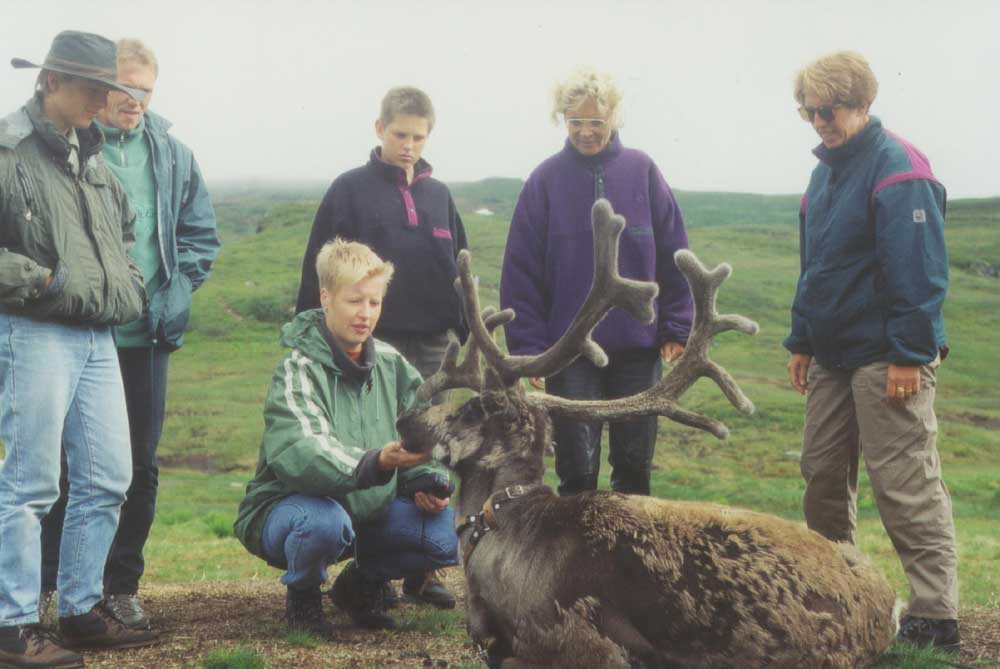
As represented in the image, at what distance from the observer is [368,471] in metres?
5.67

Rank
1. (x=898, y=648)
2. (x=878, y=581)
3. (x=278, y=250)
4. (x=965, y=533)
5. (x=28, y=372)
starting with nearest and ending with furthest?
(x=878, y=581) < (x=28, y=372) < (x=898, y=648) < (x=965, y=533) < (x=278, y=250)

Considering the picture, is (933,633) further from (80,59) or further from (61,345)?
(80,59)

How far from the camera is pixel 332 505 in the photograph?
596cm

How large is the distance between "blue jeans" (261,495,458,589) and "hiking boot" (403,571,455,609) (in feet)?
2.06

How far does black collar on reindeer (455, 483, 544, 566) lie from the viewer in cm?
523

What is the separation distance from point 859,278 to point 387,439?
2840 mm

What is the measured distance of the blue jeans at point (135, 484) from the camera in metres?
6.54

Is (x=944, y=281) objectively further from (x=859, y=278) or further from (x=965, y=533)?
(x=965, y=533)

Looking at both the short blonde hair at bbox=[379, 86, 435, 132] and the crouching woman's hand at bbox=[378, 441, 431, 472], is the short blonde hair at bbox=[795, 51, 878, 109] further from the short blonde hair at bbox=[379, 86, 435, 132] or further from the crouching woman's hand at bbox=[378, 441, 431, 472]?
the crouching woman's hand at bbox=[378, 441, 431, 472]

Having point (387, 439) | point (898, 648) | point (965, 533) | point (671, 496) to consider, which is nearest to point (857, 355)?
point (898, 648)

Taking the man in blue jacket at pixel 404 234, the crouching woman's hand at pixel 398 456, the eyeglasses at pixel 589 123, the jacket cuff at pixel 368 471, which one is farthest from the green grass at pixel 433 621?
the eyeglasses at pixel 589 123

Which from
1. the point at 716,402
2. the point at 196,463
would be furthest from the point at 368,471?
the point at 716,402

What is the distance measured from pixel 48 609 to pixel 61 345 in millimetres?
2132

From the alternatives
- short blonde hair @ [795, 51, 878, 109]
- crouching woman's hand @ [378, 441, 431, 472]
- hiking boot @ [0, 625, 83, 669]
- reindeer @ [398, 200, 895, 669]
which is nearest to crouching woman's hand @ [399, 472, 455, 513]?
crouching woman's hand @ [378, 441, 431, 472]
